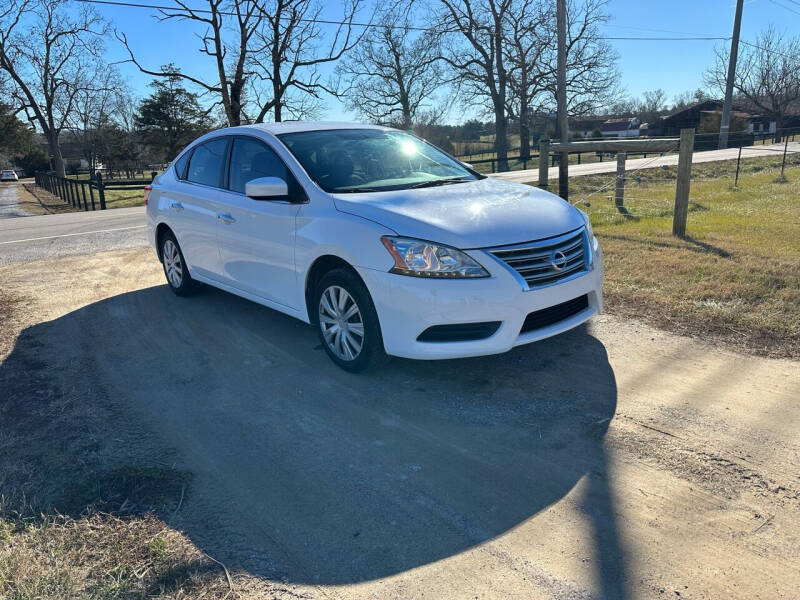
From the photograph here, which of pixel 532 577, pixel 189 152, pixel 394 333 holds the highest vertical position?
pixel 189 152

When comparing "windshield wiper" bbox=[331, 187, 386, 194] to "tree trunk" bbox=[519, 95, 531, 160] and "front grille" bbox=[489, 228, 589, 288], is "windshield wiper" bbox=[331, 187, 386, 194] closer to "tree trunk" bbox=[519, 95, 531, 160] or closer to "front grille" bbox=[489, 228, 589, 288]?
"front grille" bbox=[489, 228, 589, 288]

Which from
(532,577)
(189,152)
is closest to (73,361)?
(189,152)

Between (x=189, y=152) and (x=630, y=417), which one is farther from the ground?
(x=189, y=152)

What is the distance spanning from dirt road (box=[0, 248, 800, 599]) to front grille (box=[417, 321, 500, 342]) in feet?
1.30

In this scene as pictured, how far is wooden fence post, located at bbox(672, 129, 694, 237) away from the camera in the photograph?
25.1 feet

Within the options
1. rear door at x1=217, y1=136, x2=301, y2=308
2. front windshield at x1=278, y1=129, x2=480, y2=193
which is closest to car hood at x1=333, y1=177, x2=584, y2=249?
front windshield at x1=278, y1=129, x2=480, y2=193

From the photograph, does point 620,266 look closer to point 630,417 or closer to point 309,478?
point 630,417

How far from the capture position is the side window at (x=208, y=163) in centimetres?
550

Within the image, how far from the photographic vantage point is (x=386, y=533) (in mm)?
2590

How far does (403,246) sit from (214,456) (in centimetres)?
160

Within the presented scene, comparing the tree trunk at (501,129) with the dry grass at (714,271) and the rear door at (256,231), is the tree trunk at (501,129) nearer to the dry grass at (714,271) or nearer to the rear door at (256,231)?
the dry grass at (714,271)

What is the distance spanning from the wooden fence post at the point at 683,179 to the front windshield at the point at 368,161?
3.85 meters

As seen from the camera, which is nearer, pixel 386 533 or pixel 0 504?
pixel 386 533

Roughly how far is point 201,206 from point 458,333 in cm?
308
